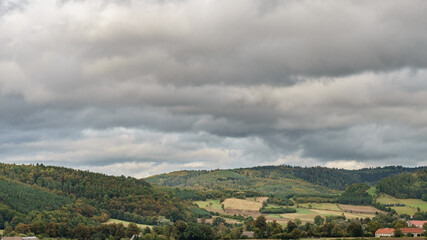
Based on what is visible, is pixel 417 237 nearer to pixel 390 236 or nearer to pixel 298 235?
pixel 390 236

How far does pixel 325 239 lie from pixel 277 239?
1990 cm

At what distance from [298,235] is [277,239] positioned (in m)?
8.49

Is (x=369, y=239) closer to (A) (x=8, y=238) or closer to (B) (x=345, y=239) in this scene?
(B) (x=345, y=239)

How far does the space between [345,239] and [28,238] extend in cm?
12291

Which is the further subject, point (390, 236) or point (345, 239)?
point (390, 236)

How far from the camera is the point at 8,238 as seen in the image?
195 meters

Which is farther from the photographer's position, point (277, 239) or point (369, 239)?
point (277, 239)

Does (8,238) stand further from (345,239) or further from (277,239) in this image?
(345,239)

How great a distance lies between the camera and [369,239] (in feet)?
613

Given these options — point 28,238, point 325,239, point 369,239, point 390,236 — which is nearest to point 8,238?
point 28,238

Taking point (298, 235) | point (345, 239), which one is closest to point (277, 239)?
point (298, 235)

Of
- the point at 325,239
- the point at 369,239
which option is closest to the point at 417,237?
the point at 369,239

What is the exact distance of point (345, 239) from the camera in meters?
186

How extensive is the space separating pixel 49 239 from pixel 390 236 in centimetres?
13573
